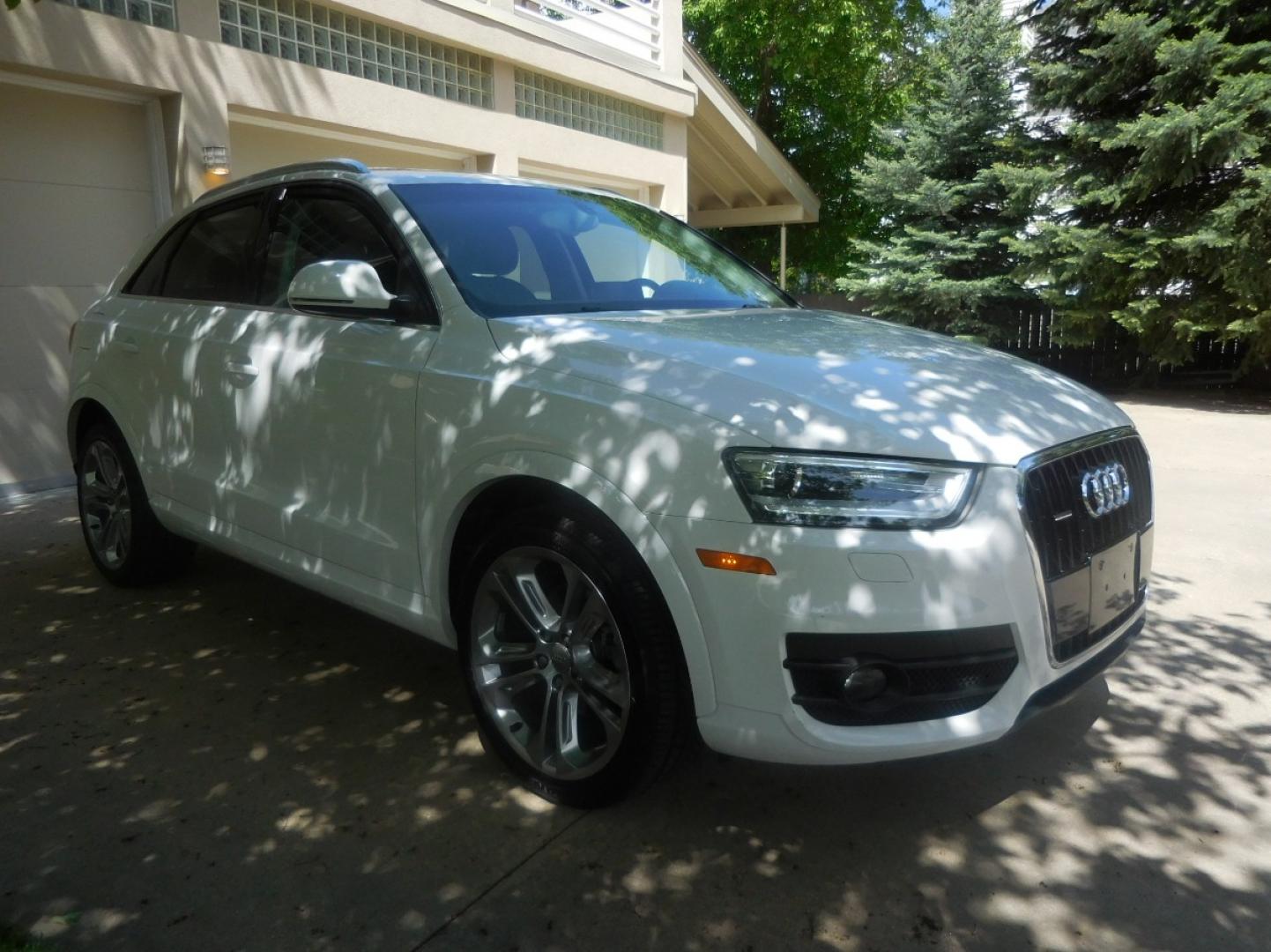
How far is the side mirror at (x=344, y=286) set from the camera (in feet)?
10.5

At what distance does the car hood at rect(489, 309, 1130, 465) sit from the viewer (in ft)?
8.35

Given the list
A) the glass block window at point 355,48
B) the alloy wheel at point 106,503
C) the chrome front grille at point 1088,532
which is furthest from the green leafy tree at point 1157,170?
the alloy wheel at point 106,503

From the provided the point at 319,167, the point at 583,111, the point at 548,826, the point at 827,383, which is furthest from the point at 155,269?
the point at 583,111

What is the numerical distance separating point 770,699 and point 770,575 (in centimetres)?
30

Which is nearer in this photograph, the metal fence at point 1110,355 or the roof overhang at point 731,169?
the metal fence at point 1110,355

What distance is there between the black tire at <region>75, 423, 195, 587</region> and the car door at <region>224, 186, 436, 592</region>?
1006mm

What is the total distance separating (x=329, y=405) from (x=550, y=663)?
46.3 inches

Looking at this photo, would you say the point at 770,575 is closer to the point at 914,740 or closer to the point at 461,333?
the point at 914,740

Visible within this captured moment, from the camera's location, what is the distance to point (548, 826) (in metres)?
2.93

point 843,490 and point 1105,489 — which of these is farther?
point 1105,489

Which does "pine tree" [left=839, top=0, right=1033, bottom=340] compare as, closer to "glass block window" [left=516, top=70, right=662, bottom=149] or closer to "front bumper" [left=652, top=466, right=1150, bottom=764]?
"glass block window" [left=516, top=70, right=662, bottom=149]

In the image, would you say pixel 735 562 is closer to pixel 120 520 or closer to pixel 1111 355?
pixel 120 520

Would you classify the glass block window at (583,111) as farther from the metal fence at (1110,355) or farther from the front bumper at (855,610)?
the front bumper at (855,610)

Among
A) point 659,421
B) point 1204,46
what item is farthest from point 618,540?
point 1204,46
